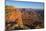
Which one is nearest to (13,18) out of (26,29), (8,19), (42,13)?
(8,19)

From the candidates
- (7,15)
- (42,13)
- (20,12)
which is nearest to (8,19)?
(7,15)

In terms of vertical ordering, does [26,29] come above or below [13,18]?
below

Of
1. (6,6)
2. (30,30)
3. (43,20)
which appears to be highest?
(6,6)

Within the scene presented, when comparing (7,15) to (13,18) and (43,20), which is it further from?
(43,20)

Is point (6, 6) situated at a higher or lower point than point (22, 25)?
higher

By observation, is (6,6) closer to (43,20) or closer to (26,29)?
(26,29)

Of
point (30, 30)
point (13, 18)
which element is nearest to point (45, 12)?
point (30, 30)

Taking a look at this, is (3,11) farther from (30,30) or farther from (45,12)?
(45,12)
